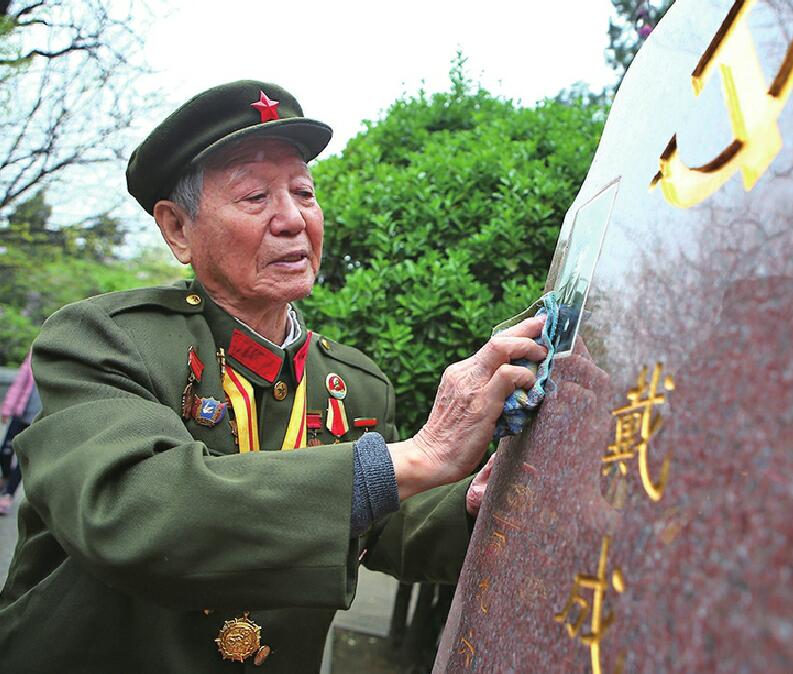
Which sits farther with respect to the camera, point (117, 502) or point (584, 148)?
point (584, 148)

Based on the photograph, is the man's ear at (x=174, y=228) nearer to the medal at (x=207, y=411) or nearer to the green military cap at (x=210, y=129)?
the green military cap at (x=210, y=129)

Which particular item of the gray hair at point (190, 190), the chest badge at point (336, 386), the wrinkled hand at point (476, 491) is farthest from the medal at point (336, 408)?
the gray hair at point (190, 190)

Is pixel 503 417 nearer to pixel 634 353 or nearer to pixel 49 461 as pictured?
pixel 634 353

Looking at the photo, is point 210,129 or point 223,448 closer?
point 223,448

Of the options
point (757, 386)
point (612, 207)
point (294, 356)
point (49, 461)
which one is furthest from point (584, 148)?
point (757, 386)

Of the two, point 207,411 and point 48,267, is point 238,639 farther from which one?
point 48,267

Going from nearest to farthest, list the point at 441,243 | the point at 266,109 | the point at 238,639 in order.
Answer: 1. the point at 238,639
2. the point at 266,109
3. the point at 441,243

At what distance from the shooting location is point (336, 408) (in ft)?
7.38

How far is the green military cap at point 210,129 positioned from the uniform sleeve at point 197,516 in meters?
0.79

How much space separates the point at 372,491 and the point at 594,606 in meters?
0.62

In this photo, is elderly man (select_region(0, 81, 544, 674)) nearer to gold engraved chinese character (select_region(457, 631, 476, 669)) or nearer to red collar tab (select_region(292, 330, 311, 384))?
red collar tab (select_region(292, 330, 311, 384))

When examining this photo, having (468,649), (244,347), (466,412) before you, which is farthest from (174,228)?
(468,649)

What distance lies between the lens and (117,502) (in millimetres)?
1373

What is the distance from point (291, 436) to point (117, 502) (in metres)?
0.71
